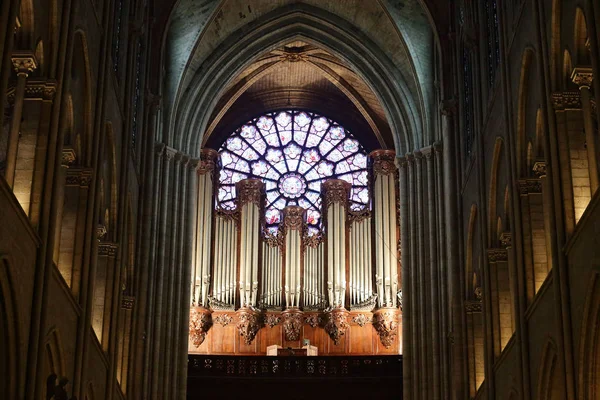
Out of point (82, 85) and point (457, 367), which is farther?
point (457, 367)

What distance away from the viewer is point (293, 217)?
39188mm

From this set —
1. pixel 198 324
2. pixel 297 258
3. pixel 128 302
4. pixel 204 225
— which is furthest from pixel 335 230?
pixel 128 302

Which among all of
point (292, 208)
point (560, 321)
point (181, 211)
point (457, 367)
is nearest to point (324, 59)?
point (292, 208)

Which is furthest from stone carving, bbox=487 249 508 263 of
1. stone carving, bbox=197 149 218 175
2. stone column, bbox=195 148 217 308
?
stone carving, bbox=197 149 218 175

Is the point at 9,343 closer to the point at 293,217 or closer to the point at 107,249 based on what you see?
the point at 107,249

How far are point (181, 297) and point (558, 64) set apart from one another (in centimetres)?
1711

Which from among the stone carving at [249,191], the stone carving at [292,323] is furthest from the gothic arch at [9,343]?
the stone carving at [249,191]

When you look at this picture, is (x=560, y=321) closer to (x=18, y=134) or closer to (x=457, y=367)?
(x=18, y=134)

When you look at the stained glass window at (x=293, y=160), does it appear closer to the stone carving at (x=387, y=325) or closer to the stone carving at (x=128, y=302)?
the stone carving at (x=387, y=325)

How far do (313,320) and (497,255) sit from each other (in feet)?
46.9

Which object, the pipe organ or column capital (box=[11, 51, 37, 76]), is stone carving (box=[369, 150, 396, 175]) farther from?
column capital (box=[11, 51, 37, 76])

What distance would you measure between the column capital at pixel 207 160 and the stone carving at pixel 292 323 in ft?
19.0

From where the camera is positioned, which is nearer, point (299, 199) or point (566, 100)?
point (566, 100)

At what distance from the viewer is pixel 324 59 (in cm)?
3928
